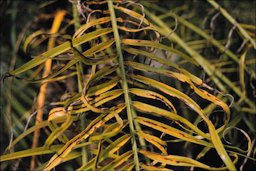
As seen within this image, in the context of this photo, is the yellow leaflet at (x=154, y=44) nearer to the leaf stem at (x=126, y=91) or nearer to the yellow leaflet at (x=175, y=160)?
the leaf stem at (x=126, y=91)

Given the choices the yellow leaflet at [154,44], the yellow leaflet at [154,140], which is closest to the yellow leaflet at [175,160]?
the yellow leaflet at [154,140]

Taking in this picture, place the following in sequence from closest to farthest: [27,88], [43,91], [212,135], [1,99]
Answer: [212,135] < [43,91] < [1,99] < [27,88]

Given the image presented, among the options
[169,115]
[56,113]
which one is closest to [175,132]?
[169,115]

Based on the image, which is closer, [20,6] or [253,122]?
[253,122]

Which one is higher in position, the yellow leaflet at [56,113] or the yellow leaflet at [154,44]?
the yellow leaflet at [154,44]

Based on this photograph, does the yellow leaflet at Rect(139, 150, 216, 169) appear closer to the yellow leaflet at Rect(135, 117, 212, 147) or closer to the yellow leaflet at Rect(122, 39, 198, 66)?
the yellow leaflet at Rect(135, 117, 212, 147)

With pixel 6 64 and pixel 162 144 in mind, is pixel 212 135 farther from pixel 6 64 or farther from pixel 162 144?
pixel 6 64

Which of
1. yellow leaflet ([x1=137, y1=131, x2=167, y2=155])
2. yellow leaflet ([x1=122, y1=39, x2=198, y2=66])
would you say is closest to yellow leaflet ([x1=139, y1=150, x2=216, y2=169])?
yellow leaflet ([x1=137, y1=131, x2=167, y2=155])

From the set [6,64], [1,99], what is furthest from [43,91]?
[6,64]

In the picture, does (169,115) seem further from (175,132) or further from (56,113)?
(56,113)

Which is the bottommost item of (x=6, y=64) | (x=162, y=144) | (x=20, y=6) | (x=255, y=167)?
(x=255, y=167)

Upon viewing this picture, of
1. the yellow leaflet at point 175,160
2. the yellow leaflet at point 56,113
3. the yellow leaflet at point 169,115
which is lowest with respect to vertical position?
the yellow leaflet at point 175,160
